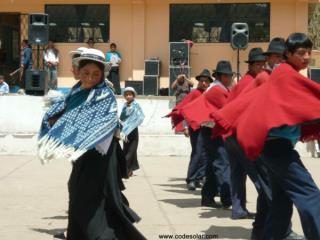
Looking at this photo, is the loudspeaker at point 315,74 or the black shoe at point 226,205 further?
the loudspeaker at point 315,74

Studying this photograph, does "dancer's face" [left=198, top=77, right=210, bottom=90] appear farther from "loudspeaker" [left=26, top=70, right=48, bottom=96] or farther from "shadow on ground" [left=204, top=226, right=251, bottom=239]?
"loudspeaker" [left=26, top=70, right=48, bottom=96]

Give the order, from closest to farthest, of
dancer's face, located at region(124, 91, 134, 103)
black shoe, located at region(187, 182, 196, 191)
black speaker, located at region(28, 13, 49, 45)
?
black shoe, located at region(187, 182, 196, 191), dancer's face, located at region(124, 91, 134, 103), black speaker, located at region(28, 13, 49, 45)

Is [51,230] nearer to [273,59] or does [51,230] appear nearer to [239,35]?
[273,59]

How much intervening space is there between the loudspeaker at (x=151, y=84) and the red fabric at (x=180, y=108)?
1213 centimetres

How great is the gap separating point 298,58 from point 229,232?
2525mm

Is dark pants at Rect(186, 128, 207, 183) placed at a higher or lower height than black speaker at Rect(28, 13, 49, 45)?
lower

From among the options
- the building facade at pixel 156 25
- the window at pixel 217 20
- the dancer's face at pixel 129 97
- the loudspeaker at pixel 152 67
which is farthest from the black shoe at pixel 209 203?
the window at pixel 217 20

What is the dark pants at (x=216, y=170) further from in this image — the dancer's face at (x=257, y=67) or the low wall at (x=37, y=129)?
the low wall at (x=37, y=129)

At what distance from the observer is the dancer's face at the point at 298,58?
5520mm

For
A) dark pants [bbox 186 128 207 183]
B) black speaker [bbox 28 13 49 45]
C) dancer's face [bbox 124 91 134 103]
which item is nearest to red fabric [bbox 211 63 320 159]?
dark pants [bbox 186 128 207 183]

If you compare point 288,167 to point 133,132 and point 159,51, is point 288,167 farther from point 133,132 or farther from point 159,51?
point 159,51

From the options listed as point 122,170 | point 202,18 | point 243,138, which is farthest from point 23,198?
point 202,18

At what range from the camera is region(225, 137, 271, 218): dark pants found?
6.98 meters

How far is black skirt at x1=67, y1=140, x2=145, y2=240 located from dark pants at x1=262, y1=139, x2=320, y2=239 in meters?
1.18
